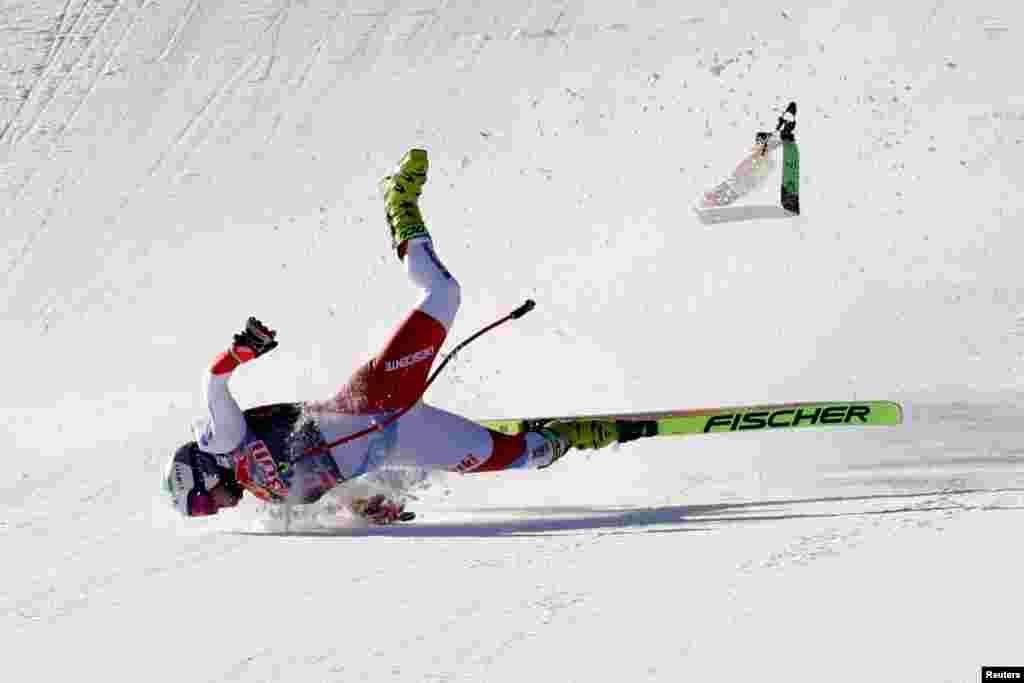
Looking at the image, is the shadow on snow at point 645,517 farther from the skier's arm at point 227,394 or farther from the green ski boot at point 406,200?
the green ski boot at point 406,200

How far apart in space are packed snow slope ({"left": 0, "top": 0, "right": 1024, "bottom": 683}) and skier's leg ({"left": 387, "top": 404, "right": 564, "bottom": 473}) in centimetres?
28

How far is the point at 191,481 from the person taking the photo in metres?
6.88

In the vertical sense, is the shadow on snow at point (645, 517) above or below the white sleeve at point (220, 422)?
below

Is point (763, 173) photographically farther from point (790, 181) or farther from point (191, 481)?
point (191, 481)

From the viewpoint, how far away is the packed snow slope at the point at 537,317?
15.3 ft

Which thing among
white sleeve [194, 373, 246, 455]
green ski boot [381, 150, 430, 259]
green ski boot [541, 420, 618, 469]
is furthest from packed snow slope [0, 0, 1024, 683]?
green ski boot [381, 150, 430, 259]

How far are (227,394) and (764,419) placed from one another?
8.86 ft

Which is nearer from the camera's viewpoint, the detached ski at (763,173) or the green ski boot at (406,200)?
the green ski boot at (406,200)

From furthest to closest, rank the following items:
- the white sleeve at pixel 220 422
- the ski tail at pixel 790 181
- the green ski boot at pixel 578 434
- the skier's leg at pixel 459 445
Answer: the ski tail at pixel 790 181, the green ski boot at pixel 578 434, the skier's leg at pixel 459 445, the white sleeve at pixel 220 422

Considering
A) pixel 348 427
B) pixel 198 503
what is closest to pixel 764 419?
pixel 348 427

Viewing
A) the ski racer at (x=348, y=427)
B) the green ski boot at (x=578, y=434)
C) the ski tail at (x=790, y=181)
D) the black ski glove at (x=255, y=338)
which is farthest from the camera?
the ski tail at (x=790, y=181)

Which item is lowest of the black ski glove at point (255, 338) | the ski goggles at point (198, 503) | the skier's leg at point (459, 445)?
the ski goggles at point (198, 503)

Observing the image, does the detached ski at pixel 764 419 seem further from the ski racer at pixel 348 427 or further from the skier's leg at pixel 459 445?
the ski racer at pixel 348 427

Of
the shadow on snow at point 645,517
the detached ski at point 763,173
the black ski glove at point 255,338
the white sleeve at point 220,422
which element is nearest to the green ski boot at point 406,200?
the black ski glove at point 255,338
